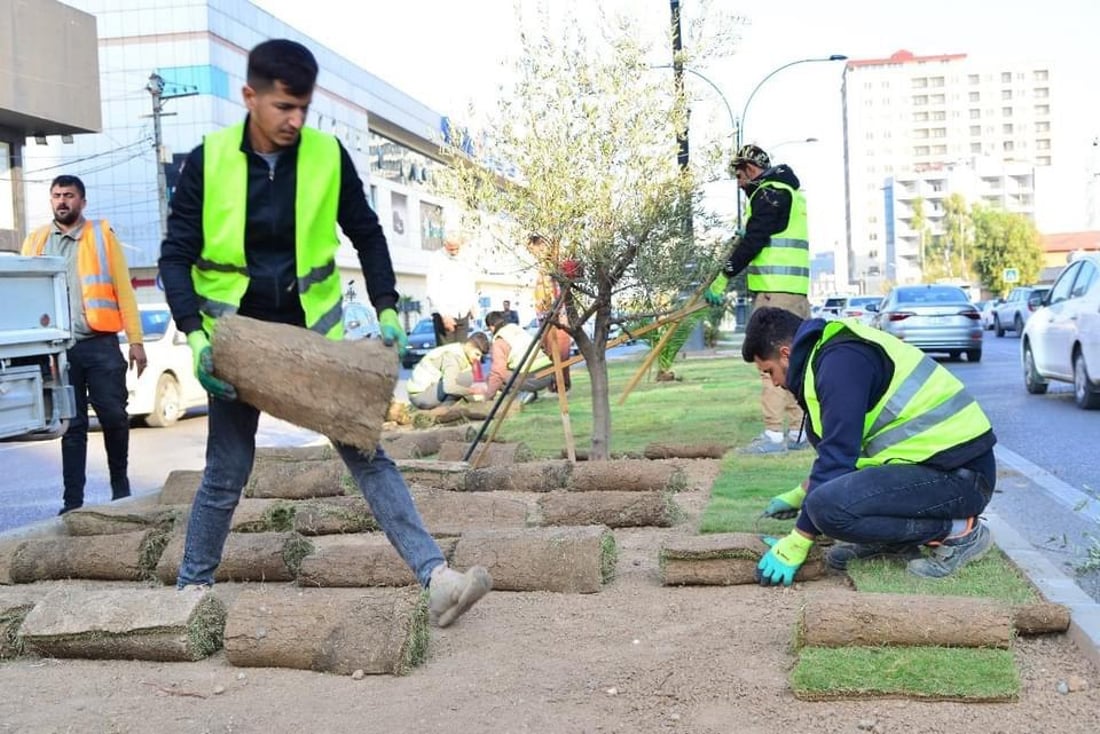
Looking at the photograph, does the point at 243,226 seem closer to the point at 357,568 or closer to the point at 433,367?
the point at 357,568

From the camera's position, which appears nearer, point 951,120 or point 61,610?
point 61,610

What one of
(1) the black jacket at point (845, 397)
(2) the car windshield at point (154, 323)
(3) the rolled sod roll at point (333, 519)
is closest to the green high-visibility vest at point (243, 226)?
(1) the black jacket at point (845, 397)

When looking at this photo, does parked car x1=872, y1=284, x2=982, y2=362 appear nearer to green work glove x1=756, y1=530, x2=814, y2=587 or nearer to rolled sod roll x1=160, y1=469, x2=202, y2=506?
rolled sod roll x1=160, y1=469, x2=202, y2=506

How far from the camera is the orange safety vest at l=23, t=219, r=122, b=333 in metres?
6.62

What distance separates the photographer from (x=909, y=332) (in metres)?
21.6

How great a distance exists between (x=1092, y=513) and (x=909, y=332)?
623 inches

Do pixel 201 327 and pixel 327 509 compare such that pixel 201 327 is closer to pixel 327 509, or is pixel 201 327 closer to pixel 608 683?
pixel 608 683

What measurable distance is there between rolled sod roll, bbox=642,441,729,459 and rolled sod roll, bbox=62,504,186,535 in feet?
10.4

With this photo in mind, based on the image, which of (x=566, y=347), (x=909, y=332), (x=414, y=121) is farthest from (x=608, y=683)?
(x=414, y=121)

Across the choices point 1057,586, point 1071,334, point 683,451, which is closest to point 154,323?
point 683,451

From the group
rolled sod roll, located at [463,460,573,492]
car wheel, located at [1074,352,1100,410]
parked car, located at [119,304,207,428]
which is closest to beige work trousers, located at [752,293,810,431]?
rolled sod roll, located at [463,460,573,492]

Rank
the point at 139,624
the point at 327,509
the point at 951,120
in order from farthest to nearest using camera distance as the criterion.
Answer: the point at 951,120
the point at 327,509
the point at 139,624

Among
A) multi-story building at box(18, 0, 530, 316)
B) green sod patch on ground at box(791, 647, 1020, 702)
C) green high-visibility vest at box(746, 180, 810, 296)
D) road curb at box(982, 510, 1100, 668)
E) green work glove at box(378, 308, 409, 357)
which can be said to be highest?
multi-story building at box(18, 0, 530, 316)

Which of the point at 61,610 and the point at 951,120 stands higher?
the point at 951,120
